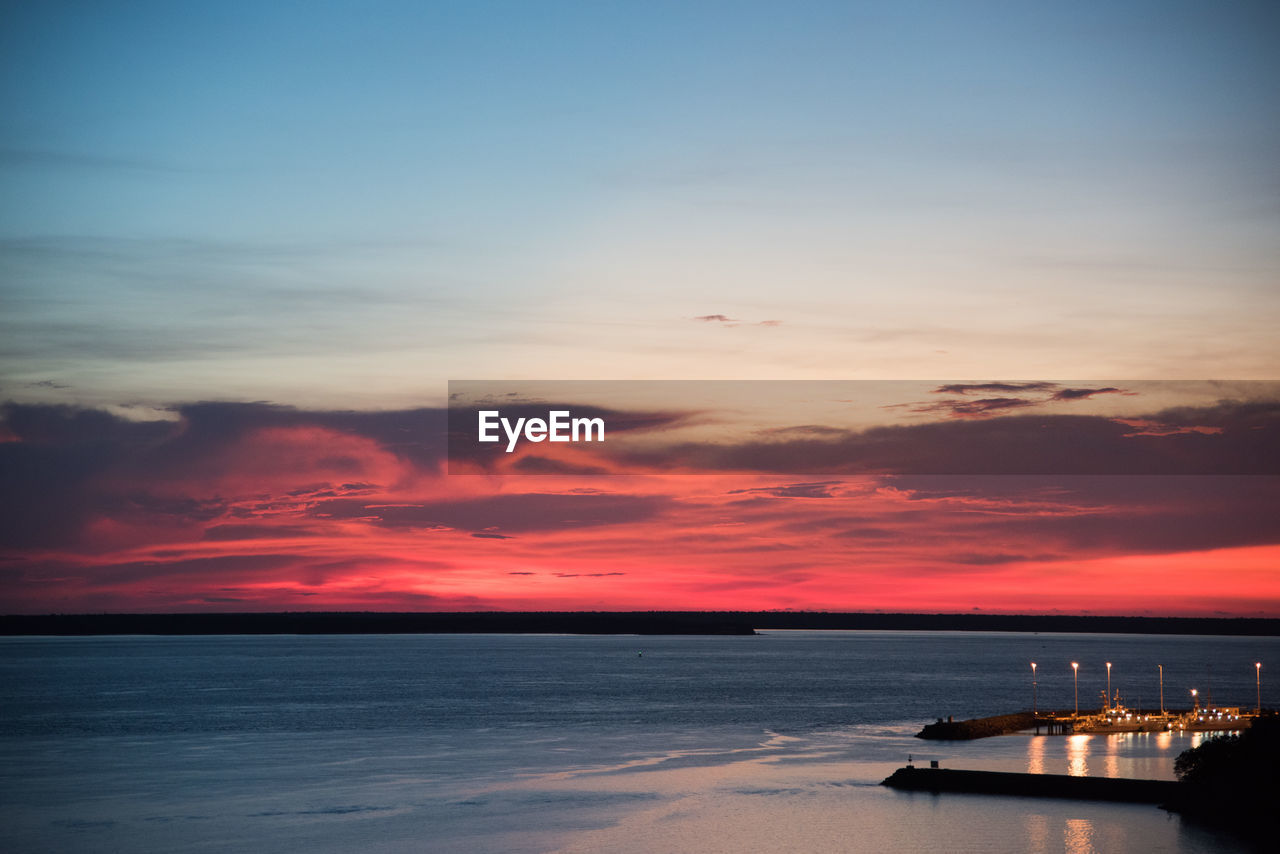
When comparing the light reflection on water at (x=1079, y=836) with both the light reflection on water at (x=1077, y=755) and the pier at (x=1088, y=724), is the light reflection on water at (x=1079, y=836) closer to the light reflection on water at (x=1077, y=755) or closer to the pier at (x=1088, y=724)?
the light reflection on water at (x=1077, y=755)

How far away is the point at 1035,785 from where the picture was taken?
204 ft

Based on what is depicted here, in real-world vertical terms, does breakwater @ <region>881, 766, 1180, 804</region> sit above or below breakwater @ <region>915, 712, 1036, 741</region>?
above

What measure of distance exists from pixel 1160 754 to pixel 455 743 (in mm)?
47923

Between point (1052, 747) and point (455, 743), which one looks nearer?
point (1052, 747)

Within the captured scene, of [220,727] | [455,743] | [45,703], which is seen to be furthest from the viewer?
[45,703]

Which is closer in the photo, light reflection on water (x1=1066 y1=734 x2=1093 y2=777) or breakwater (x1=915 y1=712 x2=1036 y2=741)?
light reflection on water (x1=1066 y1=734 x2=1093 y2=777)

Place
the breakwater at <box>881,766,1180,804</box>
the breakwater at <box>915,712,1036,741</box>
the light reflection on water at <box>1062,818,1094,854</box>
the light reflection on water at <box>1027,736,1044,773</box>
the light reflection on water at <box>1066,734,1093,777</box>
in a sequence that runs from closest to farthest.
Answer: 1. the light reflection on water at <box>1062,818,1094,854</box>
2. the breakwater at <box>881,766,1180,804</box>
3. the light reflection on water at <box>1066,734,1093,777</box>
4. the light reflection on water at <box>1027,736,1044,773</box>
5. the breakwater at <box>915,712,1036,741</box>

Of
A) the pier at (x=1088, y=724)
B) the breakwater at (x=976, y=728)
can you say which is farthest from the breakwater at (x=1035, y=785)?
the pier at (x=1088, y=724)

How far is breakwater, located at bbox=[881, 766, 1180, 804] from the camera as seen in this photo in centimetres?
5919

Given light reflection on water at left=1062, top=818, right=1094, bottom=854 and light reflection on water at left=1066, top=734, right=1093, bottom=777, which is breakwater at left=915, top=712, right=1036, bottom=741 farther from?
light reflection on water at left=1062, top=818, right=1094, bottom=854

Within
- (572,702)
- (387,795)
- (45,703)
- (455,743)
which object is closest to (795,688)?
(572,702)

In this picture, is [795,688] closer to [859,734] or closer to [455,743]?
[859,734]

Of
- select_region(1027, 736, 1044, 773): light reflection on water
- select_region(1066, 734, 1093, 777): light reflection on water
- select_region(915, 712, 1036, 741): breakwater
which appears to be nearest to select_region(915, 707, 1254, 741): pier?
select_region(915, 712, 1036, 741): breakwater

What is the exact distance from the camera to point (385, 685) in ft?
531
